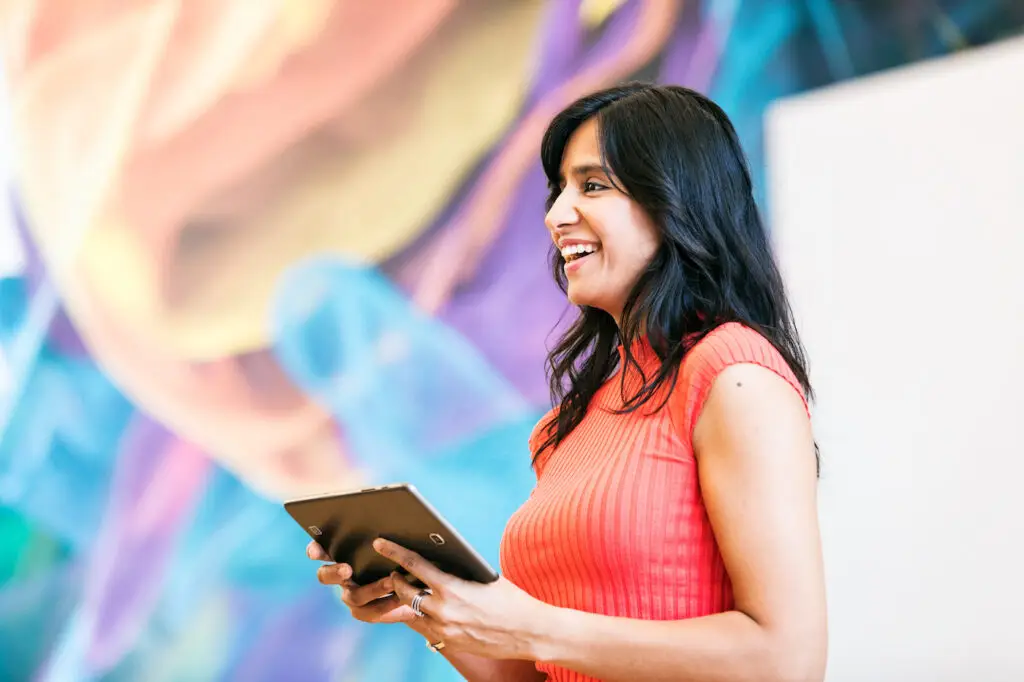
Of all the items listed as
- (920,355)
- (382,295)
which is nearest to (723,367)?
(382,295)

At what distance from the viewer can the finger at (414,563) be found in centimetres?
115

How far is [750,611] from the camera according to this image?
3.90ft

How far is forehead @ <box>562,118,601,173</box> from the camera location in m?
1.51

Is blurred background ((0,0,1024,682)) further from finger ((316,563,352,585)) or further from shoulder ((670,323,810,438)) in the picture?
shoulder ((670,323,810,438))

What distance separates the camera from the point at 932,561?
255 centimetres

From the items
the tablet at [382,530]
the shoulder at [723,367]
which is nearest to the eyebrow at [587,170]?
the shoulder at [723,367]

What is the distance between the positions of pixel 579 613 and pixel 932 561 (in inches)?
64.5

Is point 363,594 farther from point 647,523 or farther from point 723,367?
point 723,367

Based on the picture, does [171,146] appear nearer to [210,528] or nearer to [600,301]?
[210,528]

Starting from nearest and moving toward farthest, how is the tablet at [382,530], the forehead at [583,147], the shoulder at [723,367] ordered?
the tablet at [382,530]
the shoulder at [723,367]
the forehead at [583,147]

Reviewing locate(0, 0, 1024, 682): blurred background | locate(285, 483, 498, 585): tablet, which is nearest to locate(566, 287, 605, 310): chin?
locate(285, 483, 498, 585): tablet

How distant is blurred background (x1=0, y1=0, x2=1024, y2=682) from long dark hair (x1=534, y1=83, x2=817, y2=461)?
1.11 meters

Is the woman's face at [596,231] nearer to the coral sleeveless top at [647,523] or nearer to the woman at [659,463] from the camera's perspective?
the woman at [659,463]

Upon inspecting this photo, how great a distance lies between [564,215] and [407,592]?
58cm
